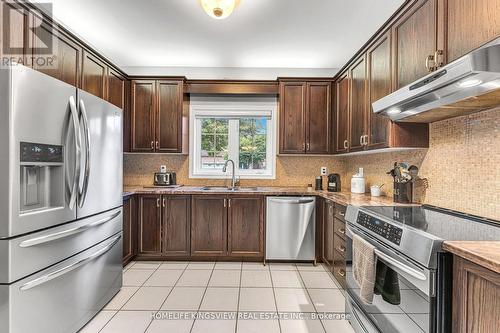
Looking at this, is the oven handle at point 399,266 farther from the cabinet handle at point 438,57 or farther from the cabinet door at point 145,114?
the cabinet door at point 145,114

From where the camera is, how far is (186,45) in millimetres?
3271

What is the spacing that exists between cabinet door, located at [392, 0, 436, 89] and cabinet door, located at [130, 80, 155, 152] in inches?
113

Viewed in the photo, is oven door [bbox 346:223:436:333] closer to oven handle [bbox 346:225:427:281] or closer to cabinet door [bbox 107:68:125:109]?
oven handle [bbox 346:225:427:281]

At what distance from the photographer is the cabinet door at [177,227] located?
337 centimetres

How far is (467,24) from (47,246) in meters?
2.64

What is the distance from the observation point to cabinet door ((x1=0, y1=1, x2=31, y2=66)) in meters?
1.71

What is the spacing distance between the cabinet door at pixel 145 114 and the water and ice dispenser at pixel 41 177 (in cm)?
196

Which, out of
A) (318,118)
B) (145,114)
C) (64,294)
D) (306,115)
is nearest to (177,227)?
(145,114)

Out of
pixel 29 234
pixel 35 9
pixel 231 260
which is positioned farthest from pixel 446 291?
pixel 35 9

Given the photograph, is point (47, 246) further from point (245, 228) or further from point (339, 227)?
point (339, 227)

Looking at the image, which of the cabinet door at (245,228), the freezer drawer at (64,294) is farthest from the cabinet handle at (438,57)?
the freezer drawer at (64,294)

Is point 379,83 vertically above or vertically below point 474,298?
above

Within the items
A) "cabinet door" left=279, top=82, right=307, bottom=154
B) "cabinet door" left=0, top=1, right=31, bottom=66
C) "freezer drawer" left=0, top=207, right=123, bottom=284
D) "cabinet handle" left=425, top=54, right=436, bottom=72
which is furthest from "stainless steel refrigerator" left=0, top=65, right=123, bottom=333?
"cabinet handle" left=425, top=54, right=436, bottom=72

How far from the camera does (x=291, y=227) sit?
3.32m
